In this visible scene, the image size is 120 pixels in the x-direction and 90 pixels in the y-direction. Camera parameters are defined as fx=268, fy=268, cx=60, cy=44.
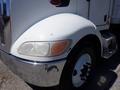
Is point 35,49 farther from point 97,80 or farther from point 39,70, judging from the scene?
point 97,80

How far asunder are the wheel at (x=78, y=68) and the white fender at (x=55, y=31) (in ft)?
0.72

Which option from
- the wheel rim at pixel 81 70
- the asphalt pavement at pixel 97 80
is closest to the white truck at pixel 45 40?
the wheel rim at pixel 81 70

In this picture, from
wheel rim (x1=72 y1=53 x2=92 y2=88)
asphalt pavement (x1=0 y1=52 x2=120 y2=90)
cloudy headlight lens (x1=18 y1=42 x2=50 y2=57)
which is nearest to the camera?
cloudy headlight lens (x1=18 y1=42 x2=50 y2=57)

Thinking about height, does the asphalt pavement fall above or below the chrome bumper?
below

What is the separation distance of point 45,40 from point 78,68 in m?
0.76

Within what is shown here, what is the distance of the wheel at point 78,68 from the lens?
11.1ft

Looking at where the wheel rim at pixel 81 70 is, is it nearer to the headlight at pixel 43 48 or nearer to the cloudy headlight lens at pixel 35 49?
the headlight at pixel 43 48

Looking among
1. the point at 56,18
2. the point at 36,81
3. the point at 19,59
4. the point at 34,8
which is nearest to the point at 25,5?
the point at 34,8

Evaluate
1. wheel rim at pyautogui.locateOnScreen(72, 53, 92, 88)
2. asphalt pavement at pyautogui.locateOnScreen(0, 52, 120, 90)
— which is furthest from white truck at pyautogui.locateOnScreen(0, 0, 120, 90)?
asphalt pavement at pyautogui.locateOnScreen(0, 52, 120, 90)

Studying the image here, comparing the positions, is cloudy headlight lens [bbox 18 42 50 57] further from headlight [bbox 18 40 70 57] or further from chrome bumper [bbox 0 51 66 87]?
chrome bumper [bbox 0 51 66 87]

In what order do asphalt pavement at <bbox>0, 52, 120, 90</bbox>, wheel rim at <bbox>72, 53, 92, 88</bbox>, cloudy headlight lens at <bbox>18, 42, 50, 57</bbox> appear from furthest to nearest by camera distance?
asphalt pavement at <bbox>0, 52, 120, 90</bbox> < wheel rim at <bbox>72, 53, 92, 88</bbox> < cloudy headlight lens at <bbox>18, 42, 50, 57</bbox>

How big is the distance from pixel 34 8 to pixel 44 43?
1.61 feet

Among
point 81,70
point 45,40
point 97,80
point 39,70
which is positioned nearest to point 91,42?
point 81,70

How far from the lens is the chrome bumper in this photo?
10.2 feet
